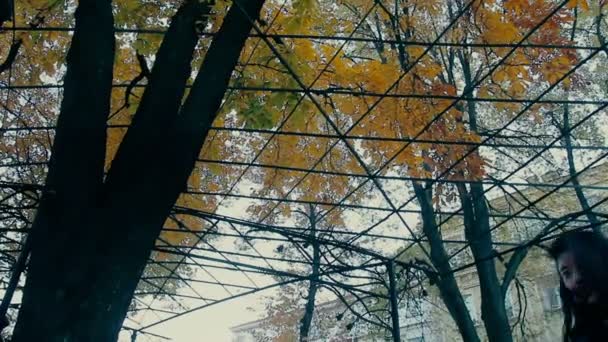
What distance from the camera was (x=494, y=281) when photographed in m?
7.48

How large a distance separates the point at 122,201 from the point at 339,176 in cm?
404

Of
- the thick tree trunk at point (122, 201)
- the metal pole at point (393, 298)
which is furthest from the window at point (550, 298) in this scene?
the thick tree trunk at point (122, 201)

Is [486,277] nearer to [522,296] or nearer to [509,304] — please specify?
[522,296]

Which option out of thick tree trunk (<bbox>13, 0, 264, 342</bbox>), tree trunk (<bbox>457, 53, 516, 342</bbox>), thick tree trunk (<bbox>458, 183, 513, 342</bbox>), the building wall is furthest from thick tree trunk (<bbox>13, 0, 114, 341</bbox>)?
the building wall

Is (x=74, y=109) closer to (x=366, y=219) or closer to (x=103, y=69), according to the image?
(x=103, y=69)

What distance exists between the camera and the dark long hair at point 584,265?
1443mm

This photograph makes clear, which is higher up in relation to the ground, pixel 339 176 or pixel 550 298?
pixel 550 298

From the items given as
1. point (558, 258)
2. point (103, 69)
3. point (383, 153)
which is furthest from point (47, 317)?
point (383, 153)

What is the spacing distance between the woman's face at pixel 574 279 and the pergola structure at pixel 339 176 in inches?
63.4

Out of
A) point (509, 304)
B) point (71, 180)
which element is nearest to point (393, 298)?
point (71, 180)

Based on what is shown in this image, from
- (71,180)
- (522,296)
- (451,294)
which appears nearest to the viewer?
(71,180)

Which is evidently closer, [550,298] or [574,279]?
[574,279]

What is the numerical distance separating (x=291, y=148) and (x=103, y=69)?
2859 mm

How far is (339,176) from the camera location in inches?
253
